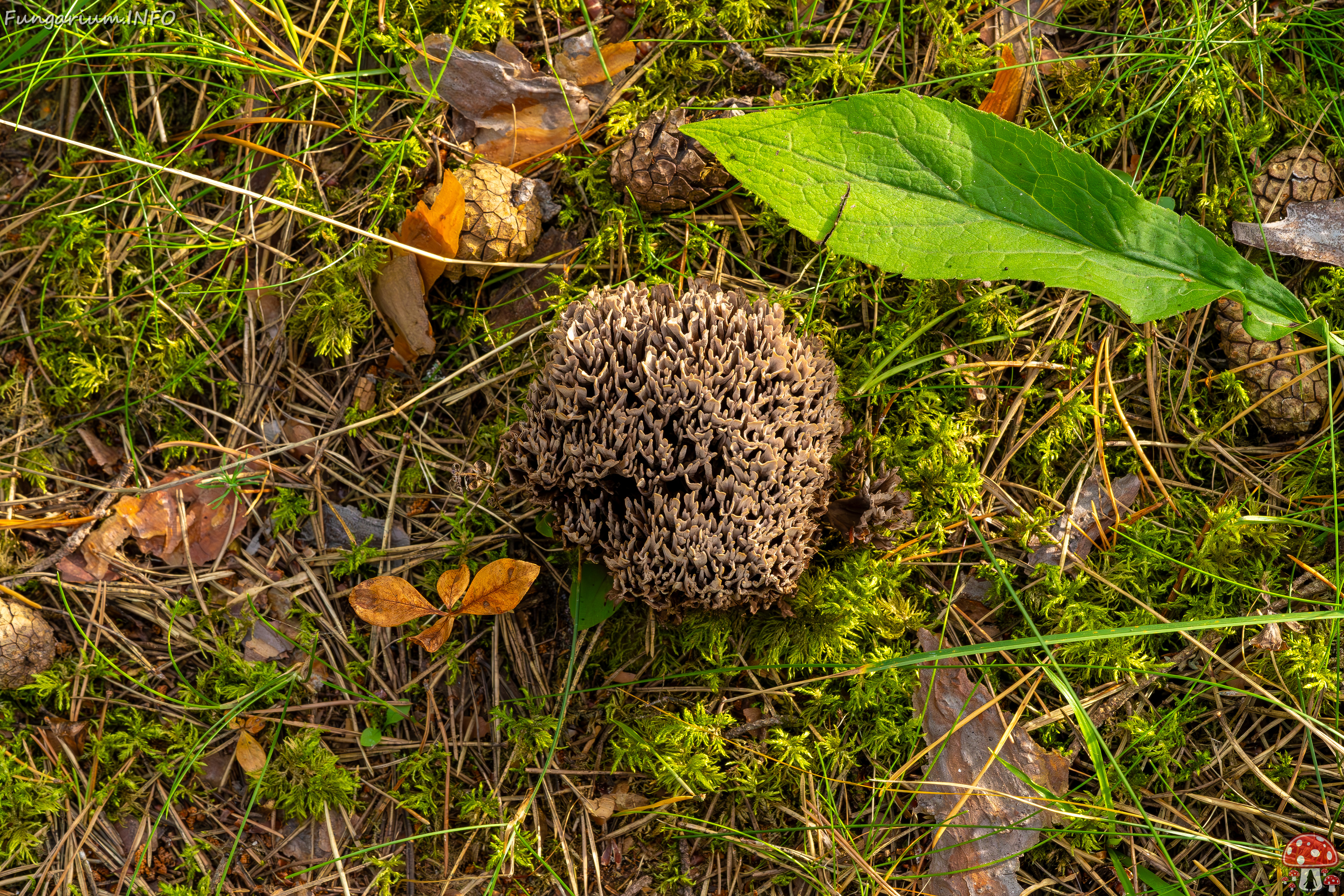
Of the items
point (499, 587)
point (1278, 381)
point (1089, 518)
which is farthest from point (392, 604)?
point (1278, 381)

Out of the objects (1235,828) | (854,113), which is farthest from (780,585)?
(1235,828)

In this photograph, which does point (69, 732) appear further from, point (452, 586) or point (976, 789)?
point (976, 789)

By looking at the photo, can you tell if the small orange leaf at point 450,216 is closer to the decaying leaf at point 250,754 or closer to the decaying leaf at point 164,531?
the decaying leaf at point 164,531

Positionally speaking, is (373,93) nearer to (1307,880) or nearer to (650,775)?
(650,775)

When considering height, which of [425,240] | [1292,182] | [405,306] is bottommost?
[405,306]

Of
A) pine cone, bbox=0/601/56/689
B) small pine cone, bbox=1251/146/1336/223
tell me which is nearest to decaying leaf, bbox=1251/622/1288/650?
small pine cone, bbox=1251/146/1336/223
